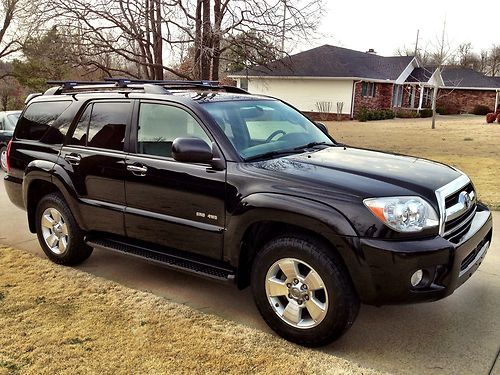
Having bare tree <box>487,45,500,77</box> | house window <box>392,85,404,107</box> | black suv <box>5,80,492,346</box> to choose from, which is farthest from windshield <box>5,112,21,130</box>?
bare tree <box>487,45,500,77</box>

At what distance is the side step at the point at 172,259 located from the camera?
393 cm

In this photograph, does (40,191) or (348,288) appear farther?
(40,191)

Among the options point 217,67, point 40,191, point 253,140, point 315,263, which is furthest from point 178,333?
point 217,67

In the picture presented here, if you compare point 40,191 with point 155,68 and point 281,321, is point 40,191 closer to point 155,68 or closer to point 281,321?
point 281,321

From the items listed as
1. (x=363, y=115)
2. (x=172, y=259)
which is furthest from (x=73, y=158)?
(x=363, y=115)

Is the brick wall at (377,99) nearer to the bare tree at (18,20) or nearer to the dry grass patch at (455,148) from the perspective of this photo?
the dry grass patch at (455,148)

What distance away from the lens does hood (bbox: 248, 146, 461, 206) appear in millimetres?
3389

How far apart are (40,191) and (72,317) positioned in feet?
6.39

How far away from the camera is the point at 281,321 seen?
3643mm

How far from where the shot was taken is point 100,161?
15.3 ft

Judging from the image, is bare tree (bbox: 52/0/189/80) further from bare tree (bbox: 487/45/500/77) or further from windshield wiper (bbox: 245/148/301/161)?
bare tree (bbox: 487/45/500/77)

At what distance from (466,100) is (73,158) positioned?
45.9 meters

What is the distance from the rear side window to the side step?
0.90 meters

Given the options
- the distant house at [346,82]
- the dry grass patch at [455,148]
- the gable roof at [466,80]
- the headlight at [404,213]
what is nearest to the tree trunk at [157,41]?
the dry grass patch at [455,148]
